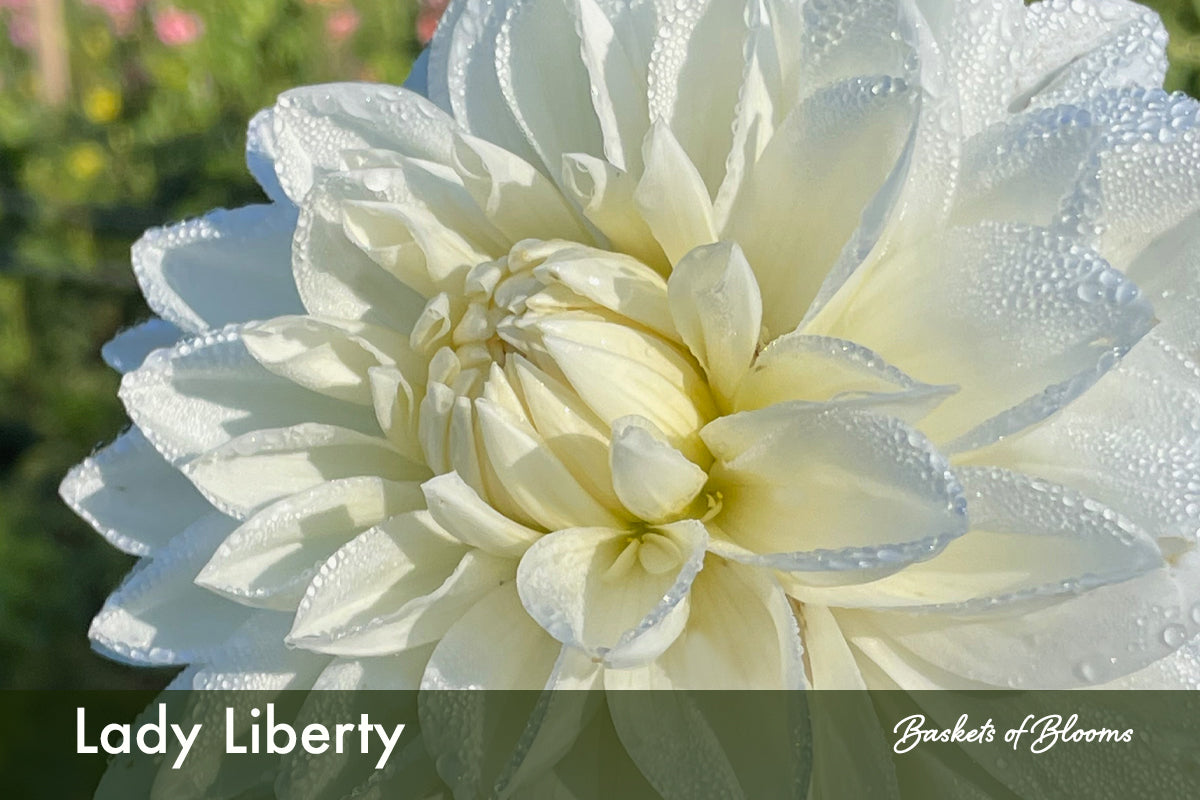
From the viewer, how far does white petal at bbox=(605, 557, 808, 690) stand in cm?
94

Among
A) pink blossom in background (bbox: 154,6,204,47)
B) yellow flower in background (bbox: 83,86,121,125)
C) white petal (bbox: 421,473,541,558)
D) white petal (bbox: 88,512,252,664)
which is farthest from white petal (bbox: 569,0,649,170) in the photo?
yellow flower in background (bbox: 83,86,121,125)

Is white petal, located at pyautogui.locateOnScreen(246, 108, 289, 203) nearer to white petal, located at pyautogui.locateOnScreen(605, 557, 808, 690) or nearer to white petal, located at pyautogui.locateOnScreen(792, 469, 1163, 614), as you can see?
white petal, located at pyautogui.locateOnScreen(605, 557, 808, 690)

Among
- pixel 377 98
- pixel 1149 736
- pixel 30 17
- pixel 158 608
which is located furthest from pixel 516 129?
pixel 30 17

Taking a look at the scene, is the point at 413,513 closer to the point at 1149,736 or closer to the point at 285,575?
the point at 285,575

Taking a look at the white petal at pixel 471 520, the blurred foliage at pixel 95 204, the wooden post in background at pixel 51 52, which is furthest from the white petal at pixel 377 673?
the wooden post in background at pixel 51 52

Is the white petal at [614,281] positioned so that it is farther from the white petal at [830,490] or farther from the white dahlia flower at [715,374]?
the white petal at [830,490]

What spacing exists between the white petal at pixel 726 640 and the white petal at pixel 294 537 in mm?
297

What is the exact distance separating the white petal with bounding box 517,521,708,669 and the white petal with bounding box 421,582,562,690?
0.22 ft

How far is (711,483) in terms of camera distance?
3.36 ft

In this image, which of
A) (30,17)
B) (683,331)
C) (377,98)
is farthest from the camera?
(30,17)

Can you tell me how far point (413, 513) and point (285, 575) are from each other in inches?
5.5

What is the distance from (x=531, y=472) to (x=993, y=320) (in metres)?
0.41

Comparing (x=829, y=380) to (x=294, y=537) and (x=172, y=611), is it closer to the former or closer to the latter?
(x=294, y=537)

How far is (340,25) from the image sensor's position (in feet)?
12.9
